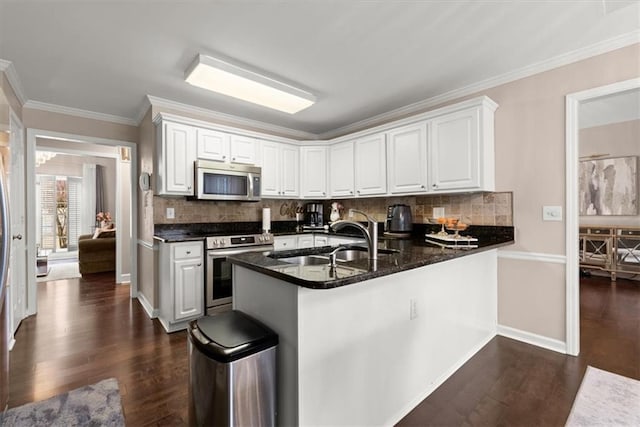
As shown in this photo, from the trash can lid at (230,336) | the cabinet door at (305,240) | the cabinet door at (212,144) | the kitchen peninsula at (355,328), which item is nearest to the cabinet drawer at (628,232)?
the kitchen peninsula at (355,328)

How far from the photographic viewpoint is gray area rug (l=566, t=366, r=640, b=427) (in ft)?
5.38

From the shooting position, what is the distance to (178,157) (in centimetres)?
318

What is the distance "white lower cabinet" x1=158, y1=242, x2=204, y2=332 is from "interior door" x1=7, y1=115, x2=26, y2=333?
132cm

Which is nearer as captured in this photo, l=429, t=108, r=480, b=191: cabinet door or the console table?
l=429, t=108, r=480, b=191: cabinet door

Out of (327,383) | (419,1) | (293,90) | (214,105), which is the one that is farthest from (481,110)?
(214,105)

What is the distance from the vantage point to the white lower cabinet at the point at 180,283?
2.92 m

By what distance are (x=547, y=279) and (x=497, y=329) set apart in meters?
0.66

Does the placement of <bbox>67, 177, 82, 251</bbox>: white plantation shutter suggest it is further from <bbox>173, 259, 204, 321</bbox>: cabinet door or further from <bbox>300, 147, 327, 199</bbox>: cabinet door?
<bbox>300, 147, 327, 199</bbox>: cabinet door

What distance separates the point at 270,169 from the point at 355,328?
116 inches

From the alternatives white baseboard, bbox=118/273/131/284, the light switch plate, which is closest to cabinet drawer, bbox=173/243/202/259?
white baseboard, bbox=118/273/131/284

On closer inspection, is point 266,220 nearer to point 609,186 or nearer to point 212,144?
point 212,144

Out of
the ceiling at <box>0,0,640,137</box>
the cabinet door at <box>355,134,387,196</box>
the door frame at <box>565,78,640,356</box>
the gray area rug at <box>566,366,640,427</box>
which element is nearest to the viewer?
the gray area rug at <box>566,366,640,427</box>

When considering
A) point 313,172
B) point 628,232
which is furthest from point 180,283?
point 628,232

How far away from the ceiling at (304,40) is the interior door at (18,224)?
569 mm
